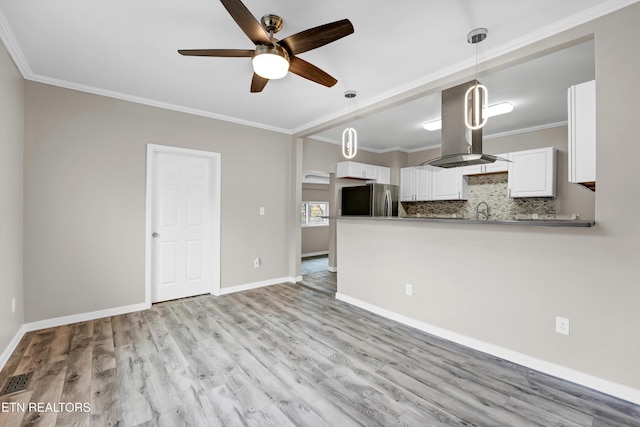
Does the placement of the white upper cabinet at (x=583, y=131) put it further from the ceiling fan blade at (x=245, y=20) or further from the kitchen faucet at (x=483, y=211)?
the kitchen faucet at (x=483, y=211)

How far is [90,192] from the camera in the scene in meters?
3.25

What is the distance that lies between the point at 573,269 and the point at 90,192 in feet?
15.5

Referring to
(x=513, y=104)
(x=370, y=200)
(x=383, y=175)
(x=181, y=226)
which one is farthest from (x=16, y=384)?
(x=383, y=175)

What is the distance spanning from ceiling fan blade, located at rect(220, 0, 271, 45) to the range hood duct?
197 centimetres

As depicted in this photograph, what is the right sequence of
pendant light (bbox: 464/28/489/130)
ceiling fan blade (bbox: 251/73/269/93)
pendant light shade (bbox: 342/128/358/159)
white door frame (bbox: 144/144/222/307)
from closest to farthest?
1. pendant light (bbox: 464/28/489/130)
2. ceiling fan blade (bbox: 251/73/269/93)
3. pendant light shade (bbox: 342/128/358/159)
4. white door frame (bbox: 144/144/222/307)

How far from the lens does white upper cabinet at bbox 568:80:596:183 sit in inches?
78.7

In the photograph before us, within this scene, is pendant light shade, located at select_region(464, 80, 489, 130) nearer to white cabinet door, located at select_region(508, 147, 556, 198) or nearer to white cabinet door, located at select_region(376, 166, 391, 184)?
white cabinet door, located at select_region(508, 147, 556, 198)

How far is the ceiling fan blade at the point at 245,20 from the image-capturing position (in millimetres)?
1552

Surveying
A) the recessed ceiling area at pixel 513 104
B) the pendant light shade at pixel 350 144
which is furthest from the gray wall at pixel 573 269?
the pendant light shade at pixel 350 144

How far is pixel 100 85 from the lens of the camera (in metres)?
3.20

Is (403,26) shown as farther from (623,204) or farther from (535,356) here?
(535,356)

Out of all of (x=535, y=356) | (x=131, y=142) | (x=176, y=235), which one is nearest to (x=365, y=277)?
(x=535, y=356)

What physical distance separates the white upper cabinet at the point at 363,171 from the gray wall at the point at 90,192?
2.34m

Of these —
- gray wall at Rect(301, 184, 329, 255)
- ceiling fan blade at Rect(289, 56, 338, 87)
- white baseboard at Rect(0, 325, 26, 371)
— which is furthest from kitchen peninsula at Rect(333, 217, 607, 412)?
gray wall at Rect(301, 184, 329, 255)
